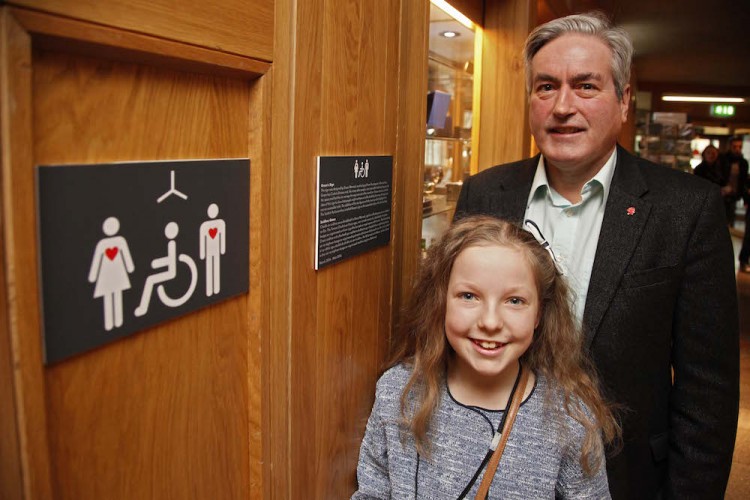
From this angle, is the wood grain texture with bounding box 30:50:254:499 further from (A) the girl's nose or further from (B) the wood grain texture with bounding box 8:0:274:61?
(A) the girl's nose

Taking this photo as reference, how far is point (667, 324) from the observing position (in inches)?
69.0

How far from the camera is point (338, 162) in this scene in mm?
1472

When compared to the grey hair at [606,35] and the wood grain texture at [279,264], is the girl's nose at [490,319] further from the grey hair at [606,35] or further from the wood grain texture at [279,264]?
the grey hair at [606,35]

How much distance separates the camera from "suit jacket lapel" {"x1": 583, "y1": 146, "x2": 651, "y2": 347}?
5.62ft

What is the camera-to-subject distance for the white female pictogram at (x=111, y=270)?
83cm

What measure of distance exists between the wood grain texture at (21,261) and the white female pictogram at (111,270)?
101 millimetres

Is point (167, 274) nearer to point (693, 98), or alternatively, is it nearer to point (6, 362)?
point (6, 362)

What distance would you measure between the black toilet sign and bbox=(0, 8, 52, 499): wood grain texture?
29 millimetres

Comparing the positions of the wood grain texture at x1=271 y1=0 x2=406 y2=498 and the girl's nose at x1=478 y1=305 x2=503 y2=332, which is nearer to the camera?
the wood grain texture at x1=271 y1=0 x2=406 y2=498

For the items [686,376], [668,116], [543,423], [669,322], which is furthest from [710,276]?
[668,116]

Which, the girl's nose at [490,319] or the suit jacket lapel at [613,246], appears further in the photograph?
the suit jacket lapel at [613,246]

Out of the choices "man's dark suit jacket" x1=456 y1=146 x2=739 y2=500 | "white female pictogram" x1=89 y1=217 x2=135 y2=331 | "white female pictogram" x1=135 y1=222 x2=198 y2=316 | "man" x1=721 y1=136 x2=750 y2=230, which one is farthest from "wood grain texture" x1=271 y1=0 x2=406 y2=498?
"man" x1=721 y1=136 x2=750 y2=230

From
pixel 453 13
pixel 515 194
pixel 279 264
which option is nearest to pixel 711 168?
pixel 453 13

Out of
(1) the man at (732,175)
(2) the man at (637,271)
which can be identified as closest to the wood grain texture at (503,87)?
(2) the man at (637,271)
